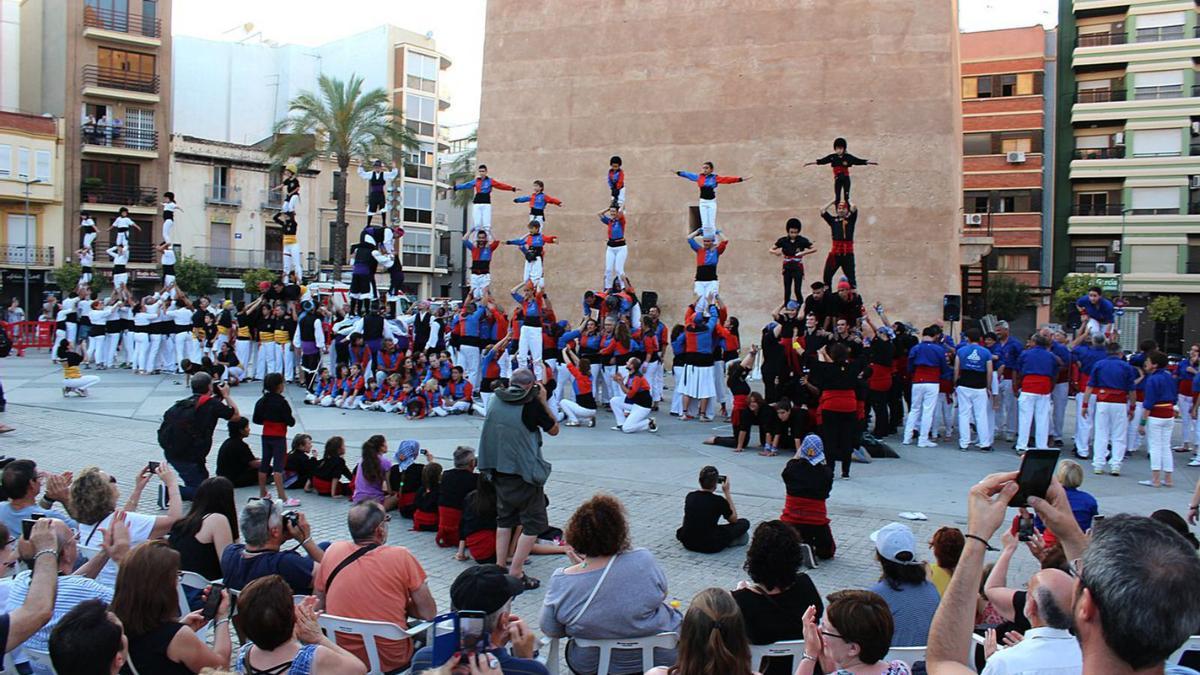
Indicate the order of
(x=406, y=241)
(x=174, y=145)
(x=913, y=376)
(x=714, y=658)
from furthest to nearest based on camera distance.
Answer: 1. (x=406, y=241)
2. (x=174, y=145)
3. (x=913, y=376)
4. (x=714, y=658)

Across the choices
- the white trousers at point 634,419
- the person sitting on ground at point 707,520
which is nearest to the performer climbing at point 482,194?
the white trousers at point 634,419

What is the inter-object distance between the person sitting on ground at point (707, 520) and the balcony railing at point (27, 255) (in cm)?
4467

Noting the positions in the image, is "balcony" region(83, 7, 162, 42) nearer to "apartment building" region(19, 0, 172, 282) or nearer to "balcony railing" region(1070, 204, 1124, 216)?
"apartment building" region(19, 0, 172, 282)

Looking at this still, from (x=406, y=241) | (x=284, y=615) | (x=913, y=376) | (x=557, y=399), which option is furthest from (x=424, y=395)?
(x=406, y=241)

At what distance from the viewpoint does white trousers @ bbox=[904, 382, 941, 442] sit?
14.8 meters

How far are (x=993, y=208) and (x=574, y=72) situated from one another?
29215 millimetres

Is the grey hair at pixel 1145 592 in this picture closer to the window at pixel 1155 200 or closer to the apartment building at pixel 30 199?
the apartment building at pixel 30 199

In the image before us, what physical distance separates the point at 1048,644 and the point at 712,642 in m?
1.19

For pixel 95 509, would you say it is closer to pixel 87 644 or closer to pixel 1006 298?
pixel 87 644

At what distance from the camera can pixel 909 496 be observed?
36.7ft

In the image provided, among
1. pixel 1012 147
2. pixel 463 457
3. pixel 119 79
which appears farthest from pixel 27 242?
pixel 1012 147

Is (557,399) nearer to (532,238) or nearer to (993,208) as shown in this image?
(532,238)

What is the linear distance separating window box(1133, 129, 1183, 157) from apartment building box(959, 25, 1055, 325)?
4130 mm

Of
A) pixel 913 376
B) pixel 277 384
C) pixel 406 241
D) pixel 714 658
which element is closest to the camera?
pixel 714 658
